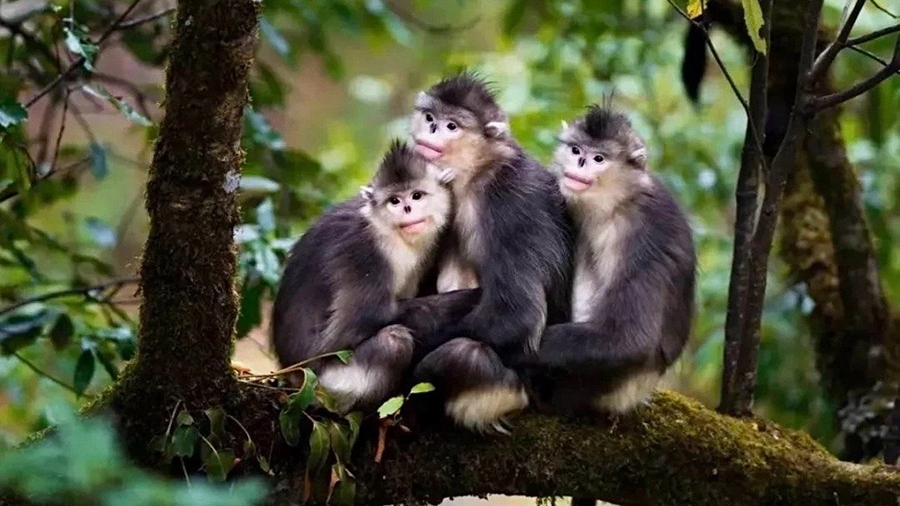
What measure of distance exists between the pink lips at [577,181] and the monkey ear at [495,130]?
0.22 metres

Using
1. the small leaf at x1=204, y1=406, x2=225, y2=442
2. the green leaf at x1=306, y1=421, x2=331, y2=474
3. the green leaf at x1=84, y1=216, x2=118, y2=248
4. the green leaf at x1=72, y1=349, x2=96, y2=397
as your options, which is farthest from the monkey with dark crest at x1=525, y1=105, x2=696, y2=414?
the green leaf at x1=84, y1=216, x2=118, y2=248

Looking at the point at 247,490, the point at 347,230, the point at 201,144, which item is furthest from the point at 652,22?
the point at 247,490

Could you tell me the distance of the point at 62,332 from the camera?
11.4ft

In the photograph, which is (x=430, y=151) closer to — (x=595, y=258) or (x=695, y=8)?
(x=595, y=258)

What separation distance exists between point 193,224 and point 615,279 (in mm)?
1029

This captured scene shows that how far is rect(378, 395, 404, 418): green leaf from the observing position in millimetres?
2549

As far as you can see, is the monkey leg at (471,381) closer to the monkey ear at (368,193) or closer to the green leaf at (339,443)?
the green leaf at (339,443)

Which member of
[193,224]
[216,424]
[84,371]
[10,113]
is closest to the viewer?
[193,224]

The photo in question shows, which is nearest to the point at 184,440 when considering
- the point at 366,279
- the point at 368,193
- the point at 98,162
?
the point at 366,279

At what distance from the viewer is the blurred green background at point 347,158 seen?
11.7 feet

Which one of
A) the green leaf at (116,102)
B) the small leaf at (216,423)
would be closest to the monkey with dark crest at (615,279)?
the small leaf at (216,423)

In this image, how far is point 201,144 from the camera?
7.47 feet

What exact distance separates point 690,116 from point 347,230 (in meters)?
3.73

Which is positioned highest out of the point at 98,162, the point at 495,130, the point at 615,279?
the point at 495,130
